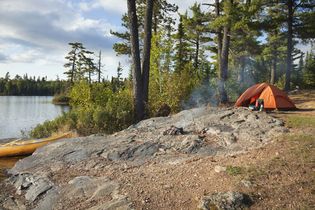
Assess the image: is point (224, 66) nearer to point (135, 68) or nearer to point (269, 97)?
point (135, 68)

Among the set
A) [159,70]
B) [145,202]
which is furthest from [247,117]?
[159,70]

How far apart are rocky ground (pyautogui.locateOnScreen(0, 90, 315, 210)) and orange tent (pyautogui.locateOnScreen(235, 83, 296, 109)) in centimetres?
279

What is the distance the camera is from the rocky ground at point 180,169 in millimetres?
6109

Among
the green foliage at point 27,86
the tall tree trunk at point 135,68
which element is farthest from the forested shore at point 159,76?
the green foliage at point 27,86

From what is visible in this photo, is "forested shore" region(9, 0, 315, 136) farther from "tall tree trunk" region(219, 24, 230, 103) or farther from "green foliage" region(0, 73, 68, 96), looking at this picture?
"green foliage" region(0, 73, 68, 96)

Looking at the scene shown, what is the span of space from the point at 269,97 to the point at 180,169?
6894 millimetres

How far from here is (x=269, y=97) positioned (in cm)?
1306

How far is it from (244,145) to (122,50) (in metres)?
21.4

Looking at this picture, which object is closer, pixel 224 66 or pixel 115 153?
pixel 115 153

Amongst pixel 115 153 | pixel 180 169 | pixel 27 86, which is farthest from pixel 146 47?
pixel 27 86

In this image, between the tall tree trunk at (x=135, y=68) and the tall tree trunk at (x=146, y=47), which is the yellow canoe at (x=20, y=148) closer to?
the tall tree trunk at (x=135, y=68)

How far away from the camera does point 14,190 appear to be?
7.98 metres

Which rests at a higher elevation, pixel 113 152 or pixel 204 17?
pixel 204 17

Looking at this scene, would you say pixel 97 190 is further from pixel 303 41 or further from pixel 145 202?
pixel 303 41
